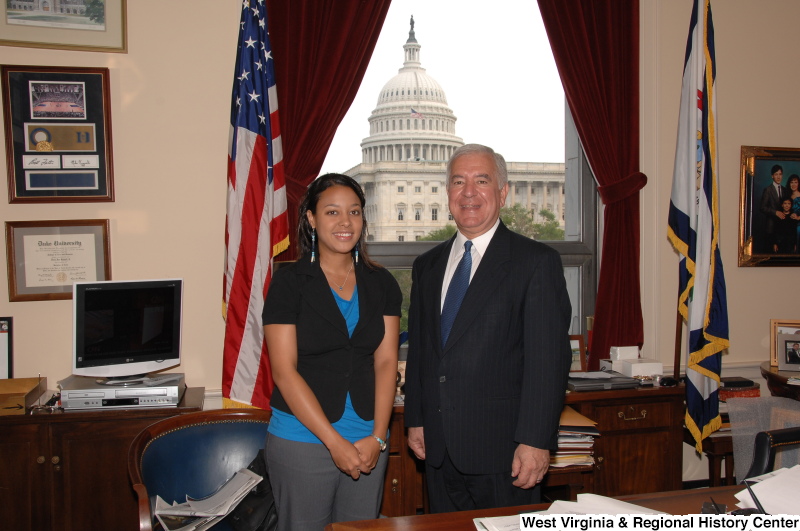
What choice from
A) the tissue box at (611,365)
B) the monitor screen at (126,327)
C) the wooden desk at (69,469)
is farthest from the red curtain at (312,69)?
the tissue box at (611,365)

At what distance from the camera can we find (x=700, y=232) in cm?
304

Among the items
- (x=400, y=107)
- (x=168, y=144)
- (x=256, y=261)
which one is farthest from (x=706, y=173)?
(x=168, y=144)

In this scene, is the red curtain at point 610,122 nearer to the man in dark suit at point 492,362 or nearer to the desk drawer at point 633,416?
the desk drawer at point 633,416

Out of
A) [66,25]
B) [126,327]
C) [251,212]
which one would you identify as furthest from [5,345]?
[66,25]

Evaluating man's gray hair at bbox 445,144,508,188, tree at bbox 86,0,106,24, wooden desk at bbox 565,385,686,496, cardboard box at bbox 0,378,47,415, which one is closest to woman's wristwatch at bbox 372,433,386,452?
man's gray hair at bbox 445,144,508,188

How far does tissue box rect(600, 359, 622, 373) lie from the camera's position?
3209mm

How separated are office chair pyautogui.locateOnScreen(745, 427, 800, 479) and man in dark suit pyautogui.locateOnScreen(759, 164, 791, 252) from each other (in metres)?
2.55

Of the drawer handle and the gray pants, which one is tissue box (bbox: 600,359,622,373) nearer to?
the drawer handle

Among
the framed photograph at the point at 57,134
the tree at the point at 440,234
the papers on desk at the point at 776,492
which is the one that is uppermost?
the framed photograph at the point at 57,134

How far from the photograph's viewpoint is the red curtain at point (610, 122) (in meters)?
3.38

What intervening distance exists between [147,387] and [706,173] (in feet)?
9.52

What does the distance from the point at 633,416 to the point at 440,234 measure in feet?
4.74

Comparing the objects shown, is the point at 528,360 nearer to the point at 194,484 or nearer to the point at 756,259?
the point at 194,484

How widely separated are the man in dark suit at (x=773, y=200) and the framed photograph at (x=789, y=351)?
715 mm
